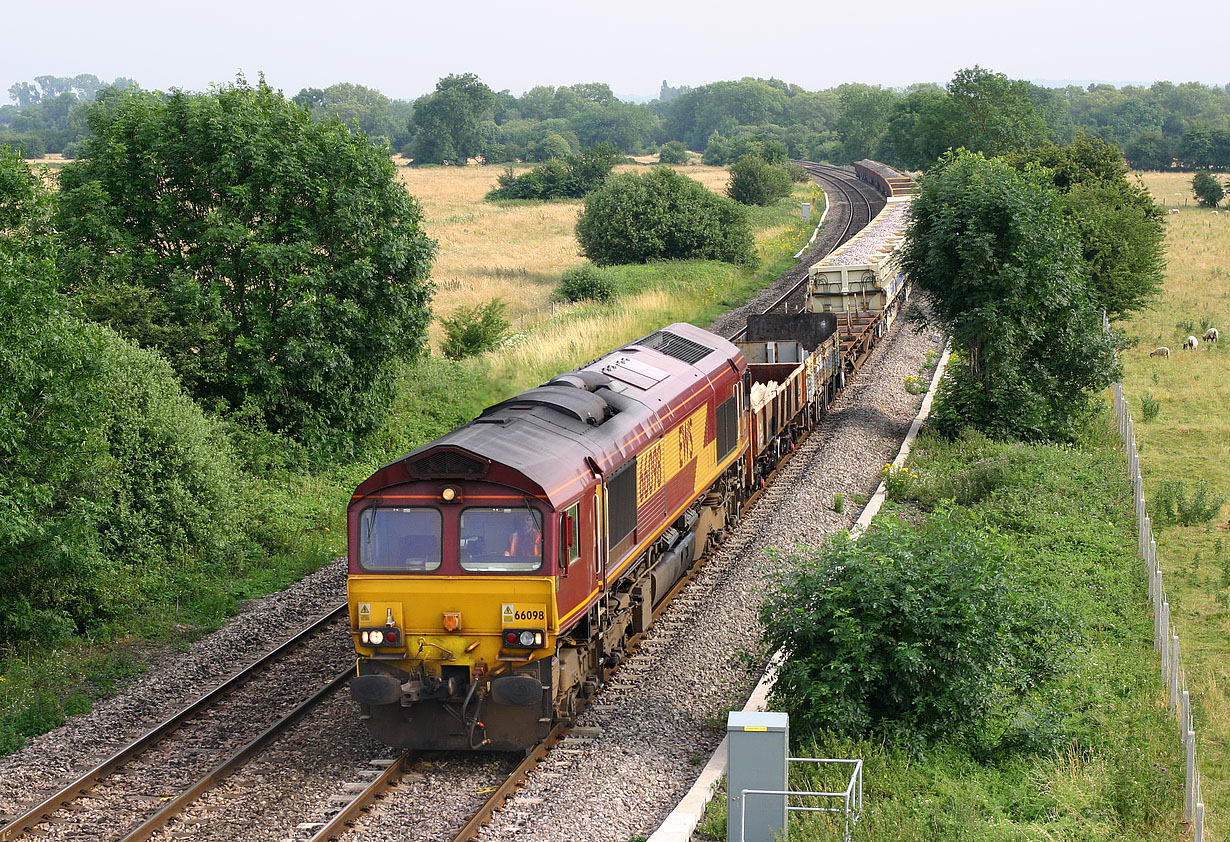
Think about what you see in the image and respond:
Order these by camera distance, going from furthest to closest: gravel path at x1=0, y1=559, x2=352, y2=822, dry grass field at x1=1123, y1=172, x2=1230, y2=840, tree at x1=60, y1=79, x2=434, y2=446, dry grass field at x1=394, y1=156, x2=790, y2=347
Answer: dry grass field at x1=394, y1=156, x2=790, y2=347
tree at x1=60, y1=79, x2=434, y2=446
dry grass field at x1=1123, y1=172, x2=1230, y2=840
gravel path at x1=0, y1=559, x2=352, y2=822

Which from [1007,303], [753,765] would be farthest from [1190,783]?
[1007,303]

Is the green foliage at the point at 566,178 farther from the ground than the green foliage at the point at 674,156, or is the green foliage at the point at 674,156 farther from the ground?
the green foliage at the point at 674,156

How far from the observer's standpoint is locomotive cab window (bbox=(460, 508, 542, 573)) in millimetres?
12523

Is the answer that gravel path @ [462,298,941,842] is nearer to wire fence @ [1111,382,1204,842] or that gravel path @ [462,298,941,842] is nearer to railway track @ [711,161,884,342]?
wire fence @ [1111,382,1204,842]

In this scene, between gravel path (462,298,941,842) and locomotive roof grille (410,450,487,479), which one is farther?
locomotive roof grille (410,450,487,479)

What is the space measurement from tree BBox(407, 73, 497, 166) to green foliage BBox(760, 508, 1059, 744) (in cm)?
12399

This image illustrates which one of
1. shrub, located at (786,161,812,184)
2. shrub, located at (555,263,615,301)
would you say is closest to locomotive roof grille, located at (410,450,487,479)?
shrub, located at (555,263,615,301)

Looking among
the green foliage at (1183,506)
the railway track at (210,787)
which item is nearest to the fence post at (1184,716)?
the railway track at (210,787)

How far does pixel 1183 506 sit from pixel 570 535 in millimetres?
15582

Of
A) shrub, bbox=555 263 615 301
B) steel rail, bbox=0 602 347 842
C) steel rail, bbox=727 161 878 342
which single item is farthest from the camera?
shrub, bbox=555 263 615 301

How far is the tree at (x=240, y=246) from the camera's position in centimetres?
2281

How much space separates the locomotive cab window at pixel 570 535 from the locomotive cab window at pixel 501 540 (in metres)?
0.27

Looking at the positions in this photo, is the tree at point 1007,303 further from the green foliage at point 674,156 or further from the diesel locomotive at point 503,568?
the green foliage at point 674,156

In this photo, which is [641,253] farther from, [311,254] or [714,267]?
[311,254]
